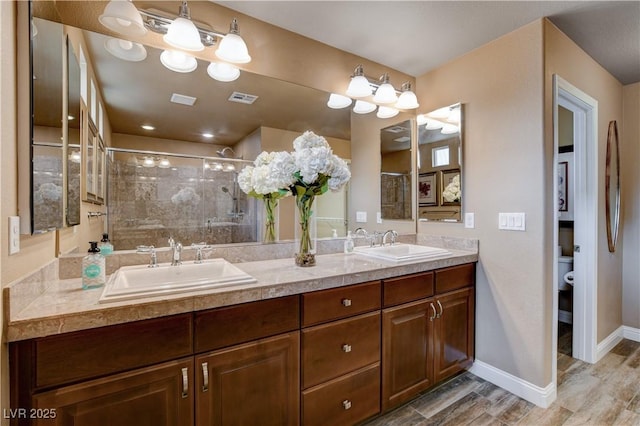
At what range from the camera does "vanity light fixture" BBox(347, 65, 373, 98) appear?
7.13 ft

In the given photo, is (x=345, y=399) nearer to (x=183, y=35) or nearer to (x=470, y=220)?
(x=470, y=220)

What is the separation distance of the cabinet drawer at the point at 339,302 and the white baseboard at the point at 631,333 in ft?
9.51

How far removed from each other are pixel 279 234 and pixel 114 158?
1.00 meters

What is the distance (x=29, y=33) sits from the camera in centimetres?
102

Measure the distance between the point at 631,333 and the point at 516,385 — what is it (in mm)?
1821

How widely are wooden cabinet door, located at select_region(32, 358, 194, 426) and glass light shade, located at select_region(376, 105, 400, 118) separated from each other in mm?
2224

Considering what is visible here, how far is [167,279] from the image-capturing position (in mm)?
1487

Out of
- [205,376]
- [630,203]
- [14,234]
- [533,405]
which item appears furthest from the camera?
[630,203]

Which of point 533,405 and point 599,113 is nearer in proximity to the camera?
point 533,405

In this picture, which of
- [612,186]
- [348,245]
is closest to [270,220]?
[348,245]

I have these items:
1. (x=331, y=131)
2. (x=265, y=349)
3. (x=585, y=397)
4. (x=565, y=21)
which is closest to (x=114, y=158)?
(x=265, y=349)

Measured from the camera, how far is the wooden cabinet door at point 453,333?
1.94 metres

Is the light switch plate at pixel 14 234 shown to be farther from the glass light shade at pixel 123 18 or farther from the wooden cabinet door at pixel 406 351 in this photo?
the wooden cabinet door at pixel 406 351

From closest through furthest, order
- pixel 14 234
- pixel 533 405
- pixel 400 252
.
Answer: pixel 14 234
pixel 533 405
pixel 400 252
